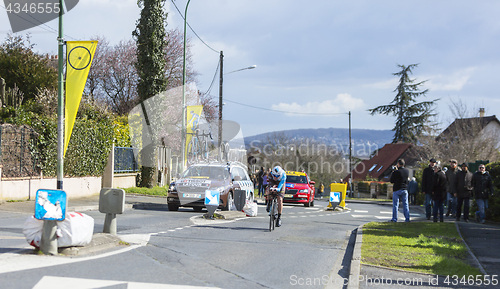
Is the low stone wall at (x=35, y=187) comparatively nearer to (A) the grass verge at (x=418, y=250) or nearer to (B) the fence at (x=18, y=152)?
(B) the fence at (x=18, y=152)

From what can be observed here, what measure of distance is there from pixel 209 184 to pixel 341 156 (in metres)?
81.4

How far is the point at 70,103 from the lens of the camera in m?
12.8

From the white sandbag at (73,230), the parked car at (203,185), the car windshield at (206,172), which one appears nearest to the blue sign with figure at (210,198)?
the parked car at (203,185)

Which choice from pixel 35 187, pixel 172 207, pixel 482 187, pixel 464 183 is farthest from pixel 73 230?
pixel 464 183

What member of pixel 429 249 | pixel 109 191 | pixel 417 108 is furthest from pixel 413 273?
pixel 417 108

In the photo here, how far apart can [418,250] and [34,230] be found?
660cm

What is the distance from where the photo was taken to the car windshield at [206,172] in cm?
1741

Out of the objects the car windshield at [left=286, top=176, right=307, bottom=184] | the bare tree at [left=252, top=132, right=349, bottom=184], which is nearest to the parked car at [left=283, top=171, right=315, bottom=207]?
the car windshield at [left=286, top=176, right=307, bottom=184]

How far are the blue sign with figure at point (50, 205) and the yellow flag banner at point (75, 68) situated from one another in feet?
18.1

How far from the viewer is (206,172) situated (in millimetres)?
17531

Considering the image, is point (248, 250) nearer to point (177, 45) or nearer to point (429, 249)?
point (429, 249)

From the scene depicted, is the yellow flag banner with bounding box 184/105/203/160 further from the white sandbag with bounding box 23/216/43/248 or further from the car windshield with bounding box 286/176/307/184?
the white sandbag with bounding box 23/216/43/248

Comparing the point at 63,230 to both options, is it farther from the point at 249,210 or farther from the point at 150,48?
the point at 150,48

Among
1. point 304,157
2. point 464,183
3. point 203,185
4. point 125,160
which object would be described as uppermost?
point 304,157
